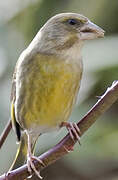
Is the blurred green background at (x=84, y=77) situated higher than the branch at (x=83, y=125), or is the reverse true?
the branch at (x=83, y=125)

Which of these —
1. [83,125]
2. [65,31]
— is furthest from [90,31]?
[83,125]

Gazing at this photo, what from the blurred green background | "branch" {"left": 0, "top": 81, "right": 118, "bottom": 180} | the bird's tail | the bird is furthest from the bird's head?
the blurred green background

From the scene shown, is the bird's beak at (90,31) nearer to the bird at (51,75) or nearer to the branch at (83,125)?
the bird at (51,75)

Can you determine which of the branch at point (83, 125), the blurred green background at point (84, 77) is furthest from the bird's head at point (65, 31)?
the blurred green background at point (84, 77)

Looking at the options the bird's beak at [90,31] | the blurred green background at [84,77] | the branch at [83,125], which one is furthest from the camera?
the blurred green background at [84,77]

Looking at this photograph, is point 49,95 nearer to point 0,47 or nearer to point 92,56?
point 92,56

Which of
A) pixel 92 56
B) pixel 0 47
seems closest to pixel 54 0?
pixel 0 47

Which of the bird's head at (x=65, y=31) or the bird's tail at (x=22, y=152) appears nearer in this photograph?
the bird's head at (x=65, y=31)

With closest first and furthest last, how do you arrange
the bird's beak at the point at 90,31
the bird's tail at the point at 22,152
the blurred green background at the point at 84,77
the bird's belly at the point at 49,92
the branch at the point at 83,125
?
the branch at the point at 83,125
the bird's beak at the point at 90,31
the bird's belly at the point at 49,92
the bird's tail at the point at 22,152
the blurred green background at the point at 84,77
